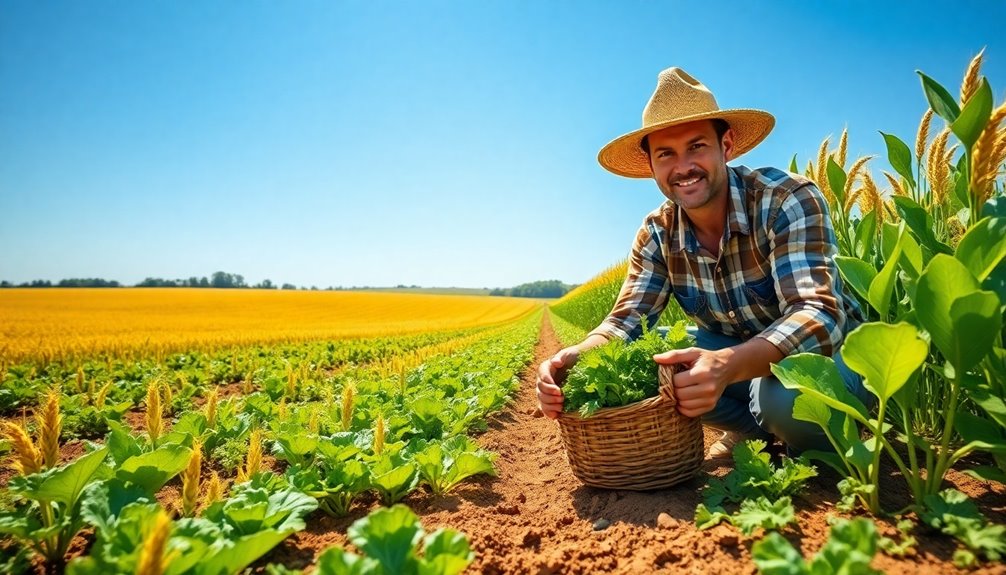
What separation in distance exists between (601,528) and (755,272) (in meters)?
1.64

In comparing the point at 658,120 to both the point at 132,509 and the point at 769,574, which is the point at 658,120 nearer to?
the point at 769,574

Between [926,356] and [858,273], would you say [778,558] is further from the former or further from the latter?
[858,273]

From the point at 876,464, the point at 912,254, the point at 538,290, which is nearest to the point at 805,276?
the point at 912,254

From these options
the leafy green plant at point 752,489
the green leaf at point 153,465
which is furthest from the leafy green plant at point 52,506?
the leafy green plant at point 752,489

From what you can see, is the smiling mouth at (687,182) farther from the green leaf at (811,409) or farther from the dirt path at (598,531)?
the dirt path at (598,531)

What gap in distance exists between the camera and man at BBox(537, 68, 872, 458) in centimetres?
219

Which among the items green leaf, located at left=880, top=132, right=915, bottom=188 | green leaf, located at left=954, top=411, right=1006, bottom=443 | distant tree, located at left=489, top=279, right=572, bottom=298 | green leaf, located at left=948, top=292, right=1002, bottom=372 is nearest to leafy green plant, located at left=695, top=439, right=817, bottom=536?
green leaf, located at left=954, top=411, right=1006, bottom=443

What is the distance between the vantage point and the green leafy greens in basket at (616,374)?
2.22 m

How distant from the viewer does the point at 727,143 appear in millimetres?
2984

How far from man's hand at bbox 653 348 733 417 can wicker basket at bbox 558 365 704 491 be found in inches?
2.3

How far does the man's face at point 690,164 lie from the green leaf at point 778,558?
1.93 m

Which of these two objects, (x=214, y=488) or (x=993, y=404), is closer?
(x=993, y=404)

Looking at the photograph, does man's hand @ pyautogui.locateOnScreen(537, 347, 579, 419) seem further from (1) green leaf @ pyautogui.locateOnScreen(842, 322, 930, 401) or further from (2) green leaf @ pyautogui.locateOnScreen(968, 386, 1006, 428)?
(2) green leaf @ pyautogui.locateOnScreen(968, 386, 1006, 428)

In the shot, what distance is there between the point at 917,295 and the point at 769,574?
3.25ft
